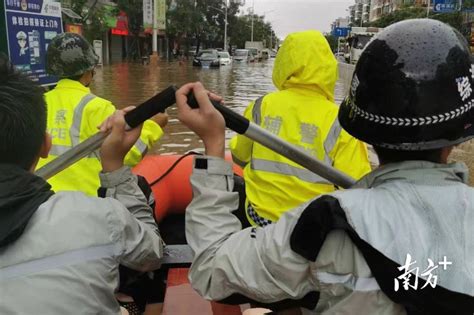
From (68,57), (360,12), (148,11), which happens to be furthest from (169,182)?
(360,12)

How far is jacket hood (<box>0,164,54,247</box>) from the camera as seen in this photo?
42.3 inches

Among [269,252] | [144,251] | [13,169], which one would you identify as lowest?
[144,251]

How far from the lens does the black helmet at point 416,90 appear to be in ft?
3.53

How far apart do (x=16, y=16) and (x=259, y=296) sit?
5.24 meters

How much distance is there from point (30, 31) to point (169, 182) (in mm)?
3435

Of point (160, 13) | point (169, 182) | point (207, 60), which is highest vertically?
point (160, 13)

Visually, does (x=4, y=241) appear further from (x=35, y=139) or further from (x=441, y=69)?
(x=441, y=69)

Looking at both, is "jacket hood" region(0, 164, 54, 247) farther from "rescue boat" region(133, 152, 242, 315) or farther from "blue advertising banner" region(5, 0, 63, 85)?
"blue advertising banner" region(5, 0, 63, 85)

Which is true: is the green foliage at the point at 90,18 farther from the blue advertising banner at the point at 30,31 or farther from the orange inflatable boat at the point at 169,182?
the orange inflatable boat at the point at 169,182

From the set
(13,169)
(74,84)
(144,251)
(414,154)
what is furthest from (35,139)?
(74,84)

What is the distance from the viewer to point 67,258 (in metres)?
1.13

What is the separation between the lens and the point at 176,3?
41781mm

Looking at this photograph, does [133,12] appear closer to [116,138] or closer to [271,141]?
[116,138]

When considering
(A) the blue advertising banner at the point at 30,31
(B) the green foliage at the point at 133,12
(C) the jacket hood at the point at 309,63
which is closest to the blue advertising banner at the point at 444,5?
(B) the green foliage at the point at 133,12
